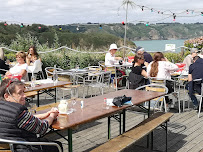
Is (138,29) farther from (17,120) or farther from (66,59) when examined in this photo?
(17,120)

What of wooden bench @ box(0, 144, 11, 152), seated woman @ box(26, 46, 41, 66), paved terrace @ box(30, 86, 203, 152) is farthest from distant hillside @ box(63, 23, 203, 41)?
wooden bench @ box(0, 144, 11, 152)

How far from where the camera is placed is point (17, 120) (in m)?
2.20

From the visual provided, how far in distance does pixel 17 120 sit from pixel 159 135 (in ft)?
9.17

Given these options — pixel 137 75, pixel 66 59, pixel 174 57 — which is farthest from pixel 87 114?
pixel 174 57

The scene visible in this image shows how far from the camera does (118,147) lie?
9.12ft

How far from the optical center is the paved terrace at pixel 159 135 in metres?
3.89

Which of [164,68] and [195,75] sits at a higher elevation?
[164,68]

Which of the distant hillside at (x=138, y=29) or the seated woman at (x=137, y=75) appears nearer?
the seated woman at (x=137, y=75)

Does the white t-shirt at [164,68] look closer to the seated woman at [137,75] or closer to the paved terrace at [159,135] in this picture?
the seated woman at [137,75]

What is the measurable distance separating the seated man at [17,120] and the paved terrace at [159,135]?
3.43 feet

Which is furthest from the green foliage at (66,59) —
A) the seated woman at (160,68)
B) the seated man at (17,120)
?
the seated man at (17,120)

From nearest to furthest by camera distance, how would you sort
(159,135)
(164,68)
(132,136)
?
(132,136) → (159,135) → (164,68)

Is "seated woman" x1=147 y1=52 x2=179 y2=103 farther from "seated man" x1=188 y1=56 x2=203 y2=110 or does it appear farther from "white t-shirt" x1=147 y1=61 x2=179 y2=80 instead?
"seated man" x1=188 y1=56 x2=203 y2=110

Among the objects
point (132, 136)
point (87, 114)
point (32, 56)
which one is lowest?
point (132, 136)
